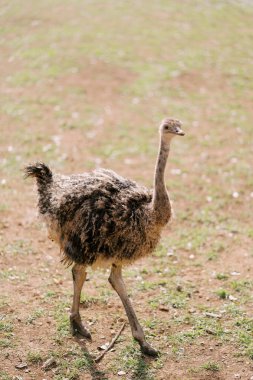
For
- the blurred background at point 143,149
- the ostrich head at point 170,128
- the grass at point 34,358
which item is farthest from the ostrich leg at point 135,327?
the ostrich head at point 170,128

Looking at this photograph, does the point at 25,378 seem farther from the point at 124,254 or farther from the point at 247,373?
the point at 247,373

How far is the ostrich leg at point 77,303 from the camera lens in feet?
22.8

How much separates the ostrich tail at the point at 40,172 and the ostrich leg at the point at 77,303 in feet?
3.27

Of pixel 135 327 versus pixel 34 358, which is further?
pixel 135 327

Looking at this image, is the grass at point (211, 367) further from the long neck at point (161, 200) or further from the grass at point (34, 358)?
the grass at point (34, 358)

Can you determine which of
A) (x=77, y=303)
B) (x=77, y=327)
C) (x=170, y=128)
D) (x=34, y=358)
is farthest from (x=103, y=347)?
(x=170, y=128)

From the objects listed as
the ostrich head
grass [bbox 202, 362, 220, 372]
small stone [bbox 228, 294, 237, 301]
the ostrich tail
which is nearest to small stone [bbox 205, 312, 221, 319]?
small stone [bbox 228, 294, 237, 301]

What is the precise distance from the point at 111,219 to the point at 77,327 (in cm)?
136

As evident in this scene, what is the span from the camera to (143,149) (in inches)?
488

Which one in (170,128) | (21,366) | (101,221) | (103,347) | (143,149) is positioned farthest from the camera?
(143,149)

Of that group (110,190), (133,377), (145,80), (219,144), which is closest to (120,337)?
(133,377)

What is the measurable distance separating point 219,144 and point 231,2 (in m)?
14.3

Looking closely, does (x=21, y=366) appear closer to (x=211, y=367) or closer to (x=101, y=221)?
(x=101, y=221)

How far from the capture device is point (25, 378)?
6316 millimetres
